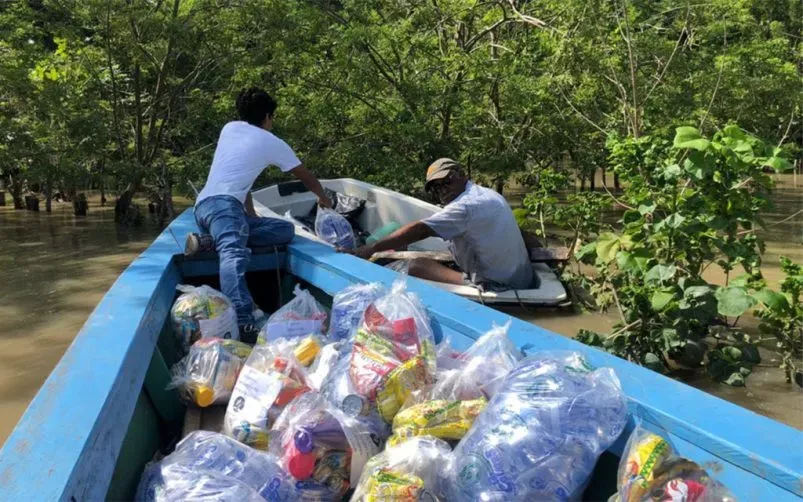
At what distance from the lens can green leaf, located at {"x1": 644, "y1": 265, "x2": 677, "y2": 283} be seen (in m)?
3.40

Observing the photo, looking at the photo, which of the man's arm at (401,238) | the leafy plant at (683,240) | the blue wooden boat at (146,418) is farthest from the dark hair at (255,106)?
A: the leafy plant at (683,240)

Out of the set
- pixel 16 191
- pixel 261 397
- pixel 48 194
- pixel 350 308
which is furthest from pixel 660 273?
pixel 16 191

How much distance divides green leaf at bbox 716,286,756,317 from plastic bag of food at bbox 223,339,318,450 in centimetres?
204

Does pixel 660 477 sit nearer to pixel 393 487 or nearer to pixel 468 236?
pixel 393 487

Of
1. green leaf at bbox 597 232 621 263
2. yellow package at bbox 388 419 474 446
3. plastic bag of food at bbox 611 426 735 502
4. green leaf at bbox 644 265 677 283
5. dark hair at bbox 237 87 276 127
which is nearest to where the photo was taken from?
plastic bag of food at bbox 611 426 735 502

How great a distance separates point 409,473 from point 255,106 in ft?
9.62

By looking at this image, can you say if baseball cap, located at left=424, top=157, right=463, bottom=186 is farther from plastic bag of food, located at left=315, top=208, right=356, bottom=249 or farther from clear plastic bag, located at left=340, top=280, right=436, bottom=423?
clear plastic bag, located at left=340, top=280, right=436, bottom=423

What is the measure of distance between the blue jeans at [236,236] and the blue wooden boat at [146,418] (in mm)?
354

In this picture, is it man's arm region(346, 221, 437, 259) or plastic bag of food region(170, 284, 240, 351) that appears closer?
plastic bag of food region(170, 284, 240, 351)

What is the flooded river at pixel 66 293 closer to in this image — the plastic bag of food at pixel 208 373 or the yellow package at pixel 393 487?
the plastic bag of food at pixel 208 373

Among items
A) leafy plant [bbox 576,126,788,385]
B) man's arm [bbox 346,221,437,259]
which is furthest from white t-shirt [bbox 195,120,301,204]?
leafy plant [bbox 576,126,788,385]

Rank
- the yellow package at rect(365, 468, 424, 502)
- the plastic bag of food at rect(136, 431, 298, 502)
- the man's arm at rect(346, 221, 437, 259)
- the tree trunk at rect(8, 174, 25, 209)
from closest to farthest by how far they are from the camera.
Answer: the yellow package at rect(365, 468, 424, 502)
the plastic bag of food at rect(136, 431, 298, 502)
the man's arm at rect(346, 221, 437, 259)
the tree trunk at rect(8, 174, 25, 209)

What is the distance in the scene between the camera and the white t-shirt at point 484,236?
4.21 meters

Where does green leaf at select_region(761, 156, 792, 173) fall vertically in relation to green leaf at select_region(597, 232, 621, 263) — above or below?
above
